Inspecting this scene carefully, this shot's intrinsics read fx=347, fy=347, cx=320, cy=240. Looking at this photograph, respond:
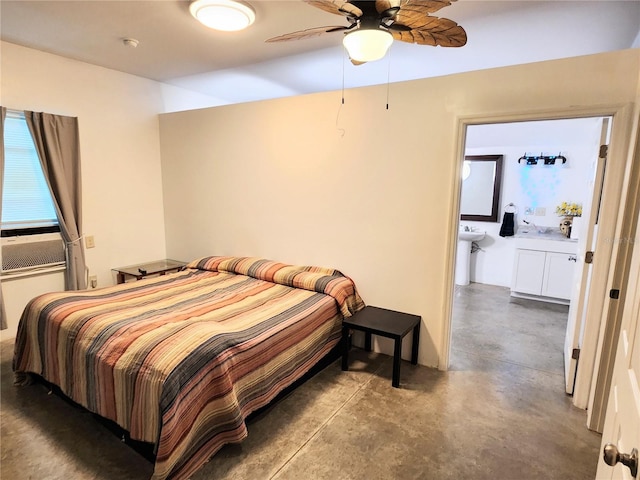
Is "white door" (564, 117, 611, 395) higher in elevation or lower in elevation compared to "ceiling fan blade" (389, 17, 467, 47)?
lower

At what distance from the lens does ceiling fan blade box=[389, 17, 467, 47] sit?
4.85 ft

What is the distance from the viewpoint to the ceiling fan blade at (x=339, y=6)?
1.43 metres

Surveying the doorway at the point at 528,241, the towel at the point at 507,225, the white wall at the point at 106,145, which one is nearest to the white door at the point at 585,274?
the doorway at the point at 528,241

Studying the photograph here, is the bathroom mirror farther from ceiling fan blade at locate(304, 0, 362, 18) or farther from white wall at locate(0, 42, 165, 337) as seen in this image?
white wall at locate(0, 42, 165, 337)

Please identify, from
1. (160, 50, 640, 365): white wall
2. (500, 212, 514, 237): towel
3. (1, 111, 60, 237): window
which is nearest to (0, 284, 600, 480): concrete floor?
(160, 50, 640, 365): white wall

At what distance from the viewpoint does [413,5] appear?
139cm

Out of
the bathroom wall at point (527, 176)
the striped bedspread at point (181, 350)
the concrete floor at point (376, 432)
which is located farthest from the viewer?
the bathroom wall at point (527, 176)

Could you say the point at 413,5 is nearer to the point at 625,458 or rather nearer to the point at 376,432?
the point at 625,458

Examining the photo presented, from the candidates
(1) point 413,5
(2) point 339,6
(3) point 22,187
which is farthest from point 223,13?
(3) point 22,187

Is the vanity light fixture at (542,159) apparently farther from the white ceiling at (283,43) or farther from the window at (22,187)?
the window at (22,187)

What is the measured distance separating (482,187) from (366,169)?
124 inches

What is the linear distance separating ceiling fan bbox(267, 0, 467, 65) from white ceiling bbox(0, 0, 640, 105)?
0.87 metres

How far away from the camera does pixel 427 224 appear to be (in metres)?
2.77

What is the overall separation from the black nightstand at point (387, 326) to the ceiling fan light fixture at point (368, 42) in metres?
1.82
